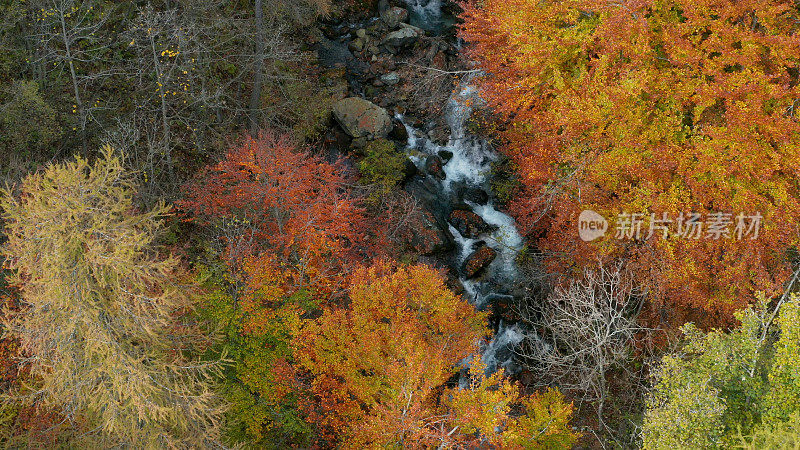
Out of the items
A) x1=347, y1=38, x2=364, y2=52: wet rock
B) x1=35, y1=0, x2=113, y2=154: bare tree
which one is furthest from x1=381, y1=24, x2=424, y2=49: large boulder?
x1=35, y1=0, x2=113, y2=154: bare tree

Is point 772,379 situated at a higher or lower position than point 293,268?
higher

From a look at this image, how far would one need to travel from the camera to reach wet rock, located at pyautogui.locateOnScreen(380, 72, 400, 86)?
27219 mm

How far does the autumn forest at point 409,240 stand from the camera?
11.5m

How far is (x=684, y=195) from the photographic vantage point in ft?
56.7

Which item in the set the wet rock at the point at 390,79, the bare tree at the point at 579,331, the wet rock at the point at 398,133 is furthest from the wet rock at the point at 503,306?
the wet rock at the point at 390,79

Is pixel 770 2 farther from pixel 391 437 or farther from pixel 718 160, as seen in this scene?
pixel 391 437

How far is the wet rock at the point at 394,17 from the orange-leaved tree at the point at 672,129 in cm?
936

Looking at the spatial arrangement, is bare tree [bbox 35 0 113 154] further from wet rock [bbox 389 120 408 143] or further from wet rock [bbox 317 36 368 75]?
wet rock [bbox 389 120 408 143]

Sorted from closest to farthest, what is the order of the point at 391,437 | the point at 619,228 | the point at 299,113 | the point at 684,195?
the point at 391,437 < the point at 684,195 < the point at 619,228 < the point at 299,113

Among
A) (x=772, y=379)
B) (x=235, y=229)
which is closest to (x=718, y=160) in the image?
(x=772, y=379)

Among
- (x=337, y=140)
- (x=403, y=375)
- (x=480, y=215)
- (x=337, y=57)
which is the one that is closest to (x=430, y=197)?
(x=480, y=215)

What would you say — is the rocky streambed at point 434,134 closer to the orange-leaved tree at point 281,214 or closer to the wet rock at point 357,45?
the wet rock at point 357,45

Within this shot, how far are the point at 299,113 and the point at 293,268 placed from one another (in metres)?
9.44

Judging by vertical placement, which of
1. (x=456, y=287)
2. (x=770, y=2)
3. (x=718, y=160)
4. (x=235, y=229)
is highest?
(x=770, y=2)
